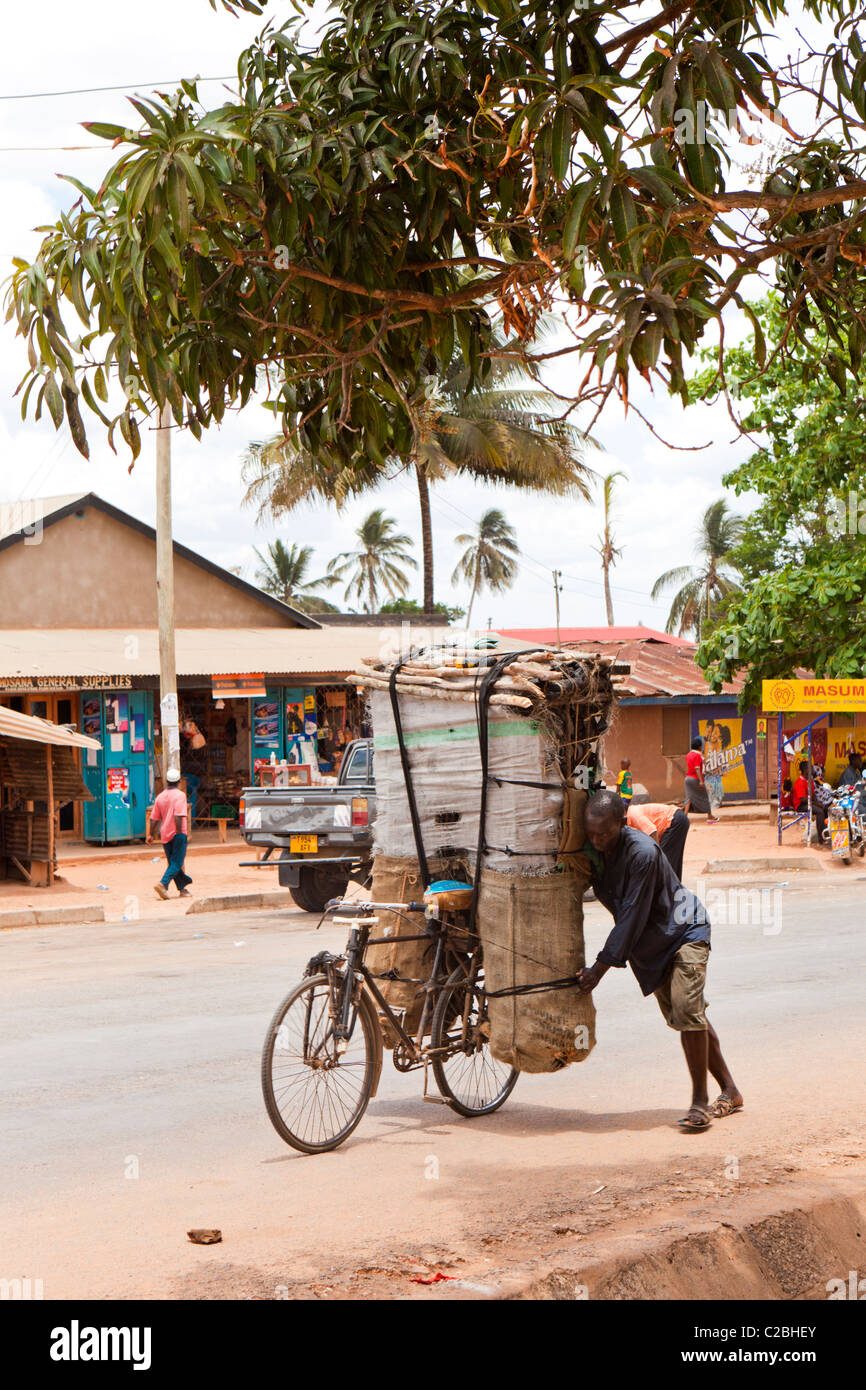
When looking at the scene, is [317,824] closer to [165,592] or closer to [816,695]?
[165,592]

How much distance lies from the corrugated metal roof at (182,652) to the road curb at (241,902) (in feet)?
15.0

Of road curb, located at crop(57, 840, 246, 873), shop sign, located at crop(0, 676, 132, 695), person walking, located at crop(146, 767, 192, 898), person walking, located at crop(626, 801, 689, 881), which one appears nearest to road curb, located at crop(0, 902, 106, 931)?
person walking, located at crop(146, 767, 192, 898)

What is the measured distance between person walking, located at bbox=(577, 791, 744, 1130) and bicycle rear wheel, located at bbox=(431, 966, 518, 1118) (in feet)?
2.08

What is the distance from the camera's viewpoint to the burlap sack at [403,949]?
6.62 m

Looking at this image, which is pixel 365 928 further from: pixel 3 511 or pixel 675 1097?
pixel 3 511

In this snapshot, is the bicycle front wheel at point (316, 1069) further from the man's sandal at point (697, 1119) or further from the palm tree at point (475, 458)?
the palm tree at point (475, 458)

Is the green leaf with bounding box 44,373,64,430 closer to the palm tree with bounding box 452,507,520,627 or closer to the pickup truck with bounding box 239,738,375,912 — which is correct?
the pickup truck with bounding box 239,738,375,912

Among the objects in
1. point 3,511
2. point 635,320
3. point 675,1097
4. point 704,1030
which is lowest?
point 675,1097

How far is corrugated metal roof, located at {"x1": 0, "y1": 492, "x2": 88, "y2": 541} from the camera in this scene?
24484 mm

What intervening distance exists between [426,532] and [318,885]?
56.1 feet

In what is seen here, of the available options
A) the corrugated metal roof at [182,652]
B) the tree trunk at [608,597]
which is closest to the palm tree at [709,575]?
the tree trunk at [608,597]

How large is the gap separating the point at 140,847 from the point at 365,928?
17535 millimetres
